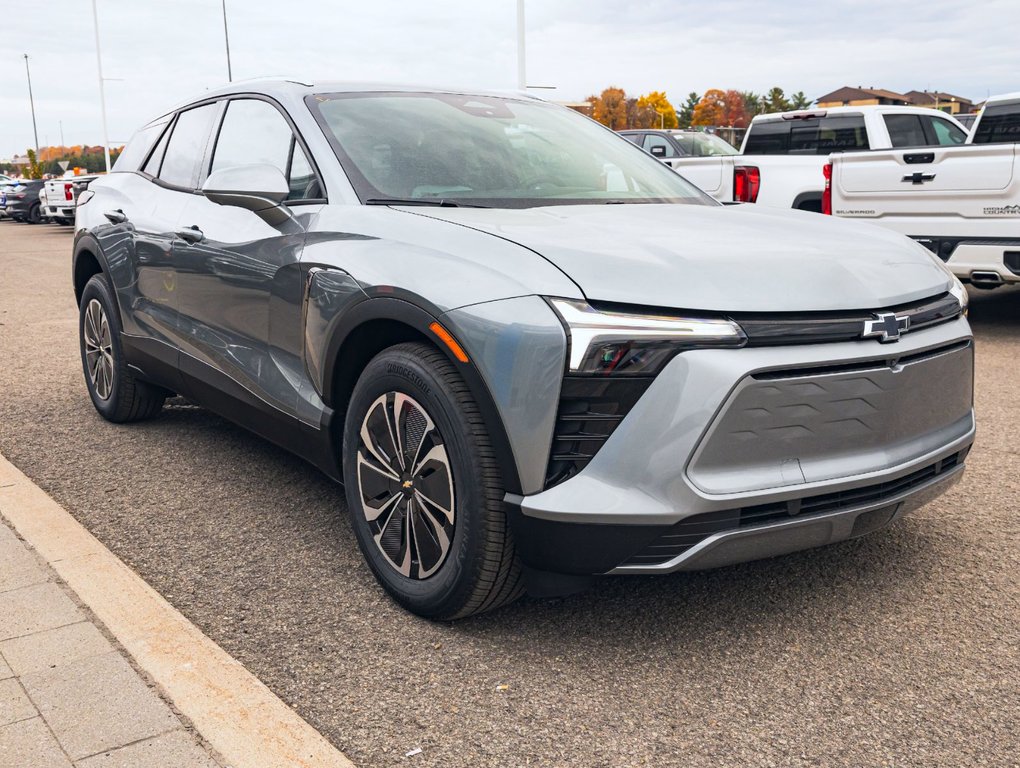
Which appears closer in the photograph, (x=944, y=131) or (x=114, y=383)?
(x=114, y=383)

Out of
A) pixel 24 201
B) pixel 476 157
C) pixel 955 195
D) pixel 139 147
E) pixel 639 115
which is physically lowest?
pixel 24 201

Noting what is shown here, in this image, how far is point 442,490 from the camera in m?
3.03

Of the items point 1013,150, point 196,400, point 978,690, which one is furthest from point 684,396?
point 1013,150

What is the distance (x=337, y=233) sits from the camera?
11.6ft

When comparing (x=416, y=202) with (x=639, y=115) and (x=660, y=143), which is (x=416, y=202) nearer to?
(x=660, y=143)

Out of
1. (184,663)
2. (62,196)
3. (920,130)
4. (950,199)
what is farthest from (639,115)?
(184,663)

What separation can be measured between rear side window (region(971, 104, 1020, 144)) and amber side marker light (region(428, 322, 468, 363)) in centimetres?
782

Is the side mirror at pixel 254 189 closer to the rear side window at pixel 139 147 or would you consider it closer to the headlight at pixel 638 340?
the headlight at pixel 638 340

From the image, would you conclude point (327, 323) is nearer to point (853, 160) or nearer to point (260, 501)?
point (260, 501)

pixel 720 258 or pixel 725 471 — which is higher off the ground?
pixel 720 258

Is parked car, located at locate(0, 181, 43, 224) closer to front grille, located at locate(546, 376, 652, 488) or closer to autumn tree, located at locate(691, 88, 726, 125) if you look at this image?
front grille, located at locate(546, 376, 652, 488)

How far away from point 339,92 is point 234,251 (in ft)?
2.46

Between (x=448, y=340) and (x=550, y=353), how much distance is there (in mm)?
353

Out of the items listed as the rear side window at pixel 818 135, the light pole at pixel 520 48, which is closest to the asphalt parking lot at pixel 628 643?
the rear side window at pixel 818 135
